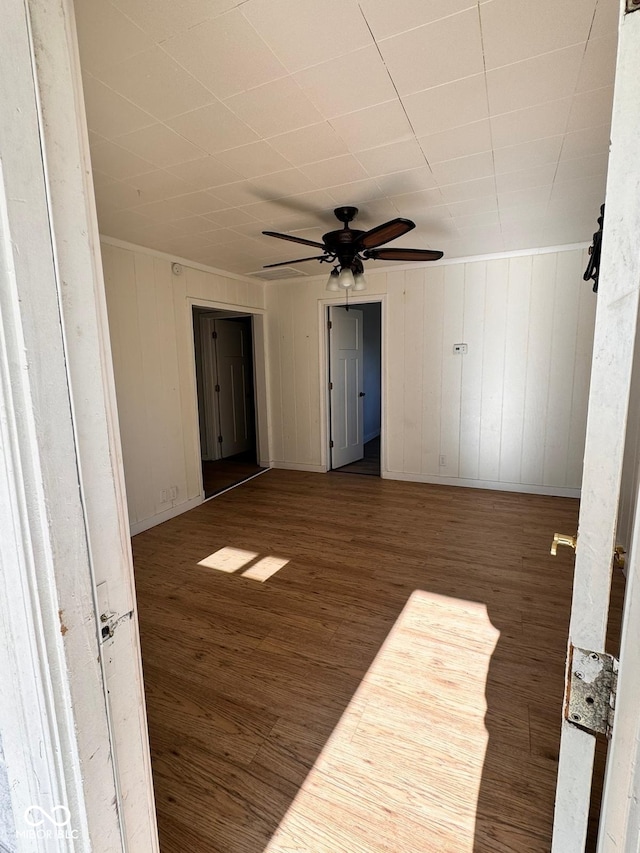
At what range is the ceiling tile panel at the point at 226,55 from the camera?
134 cm

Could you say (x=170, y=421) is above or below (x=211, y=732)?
above

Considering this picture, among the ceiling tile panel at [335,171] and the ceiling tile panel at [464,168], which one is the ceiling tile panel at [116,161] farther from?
the ceiling tile panel at [464,168]

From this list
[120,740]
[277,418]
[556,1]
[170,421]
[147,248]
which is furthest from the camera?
[277,418]

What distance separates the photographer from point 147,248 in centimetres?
364

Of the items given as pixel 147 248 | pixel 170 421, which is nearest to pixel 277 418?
pixel 170 421

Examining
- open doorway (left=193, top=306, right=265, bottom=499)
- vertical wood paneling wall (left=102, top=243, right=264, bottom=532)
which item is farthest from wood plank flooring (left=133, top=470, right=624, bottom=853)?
open doorway (left=193, top=306, right=265, bottom=499)

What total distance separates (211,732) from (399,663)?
89cm

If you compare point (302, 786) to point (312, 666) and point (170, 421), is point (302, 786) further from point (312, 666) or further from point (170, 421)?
point (170, 421)

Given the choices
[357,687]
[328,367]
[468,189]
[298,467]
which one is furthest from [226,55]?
[298,467]

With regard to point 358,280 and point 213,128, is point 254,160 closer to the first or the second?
point 213,128

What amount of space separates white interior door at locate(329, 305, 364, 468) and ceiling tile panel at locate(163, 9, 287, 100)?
12.0ft

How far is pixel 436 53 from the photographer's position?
1.47 meters

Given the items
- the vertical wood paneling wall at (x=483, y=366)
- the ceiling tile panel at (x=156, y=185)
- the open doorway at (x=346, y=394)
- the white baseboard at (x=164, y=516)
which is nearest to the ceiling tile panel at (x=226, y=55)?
the ceiling tile panel at (x=156, y=185)

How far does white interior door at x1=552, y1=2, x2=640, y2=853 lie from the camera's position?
0.48 meters
